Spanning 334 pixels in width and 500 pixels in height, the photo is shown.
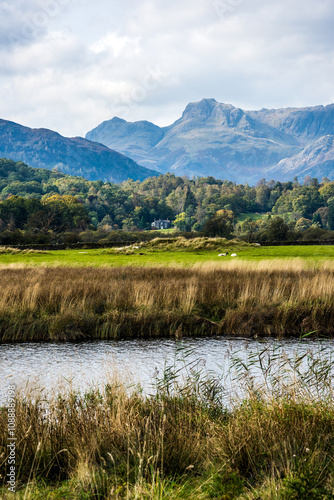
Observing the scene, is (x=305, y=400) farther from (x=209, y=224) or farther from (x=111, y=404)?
(x=209, y=224)

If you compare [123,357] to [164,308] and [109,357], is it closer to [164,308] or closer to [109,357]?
[109,357]

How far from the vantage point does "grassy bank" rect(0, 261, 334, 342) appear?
52.7 feet

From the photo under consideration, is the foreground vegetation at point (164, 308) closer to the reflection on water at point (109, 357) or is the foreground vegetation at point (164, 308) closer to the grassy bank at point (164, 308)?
the grassy bank at point (164, 308)

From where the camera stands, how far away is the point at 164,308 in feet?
57.3

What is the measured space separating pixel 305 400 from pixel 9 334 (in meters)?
11.3

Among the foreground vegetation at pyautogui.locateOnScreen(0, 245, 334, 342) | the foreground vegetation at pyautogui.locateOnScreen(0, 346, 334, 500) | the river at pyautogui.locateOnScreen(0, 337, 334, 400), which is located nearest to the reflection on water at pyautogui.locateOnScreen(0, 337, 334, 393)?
the river at pyautogui.locateOnScreen(0, 337, 334, 400)

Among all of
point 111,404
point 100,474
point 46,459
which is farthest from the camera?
point 111,404

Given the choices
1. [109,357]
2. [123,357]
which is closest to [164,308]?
[123,357]

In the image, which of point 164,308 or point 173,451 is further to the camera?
point 164,308

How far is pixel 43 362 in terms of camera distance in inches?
500

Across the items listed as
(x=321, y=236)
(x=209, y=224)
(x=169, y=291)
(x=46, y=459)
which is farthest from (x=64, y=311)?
(x=321, y=236)

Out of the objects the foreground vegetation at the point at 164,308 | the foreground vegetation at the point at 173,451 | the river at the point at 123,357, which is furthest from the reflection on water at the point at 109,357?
the foreground vegetation at the point at 173,451

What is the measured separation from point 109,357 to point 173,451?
758cm

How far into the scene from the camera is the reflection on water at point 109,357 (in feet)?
36.2
